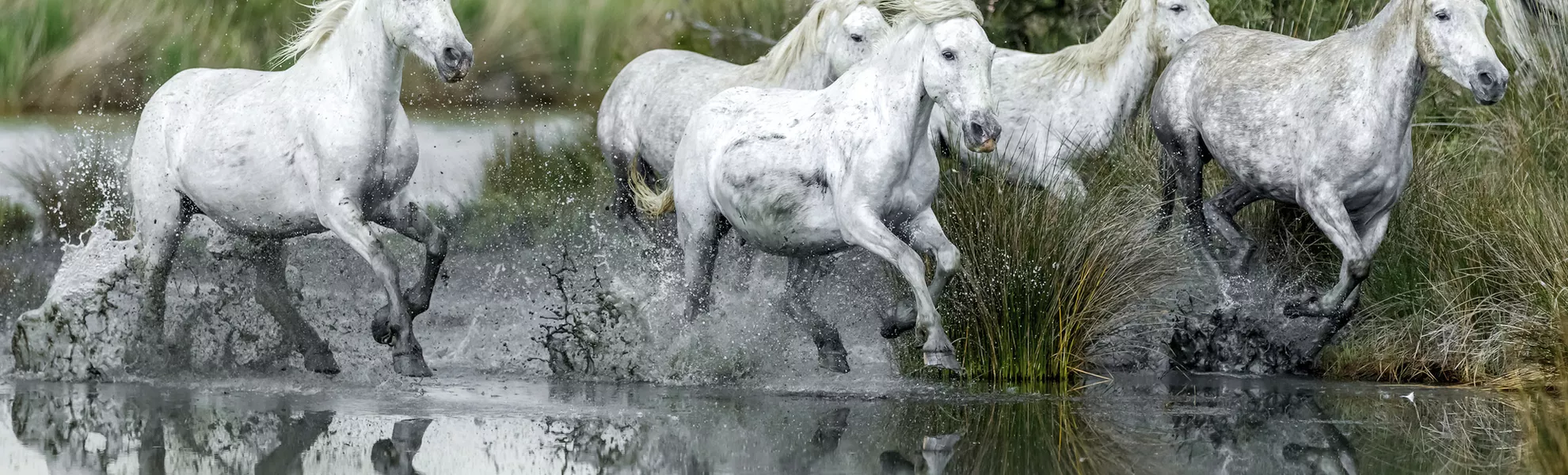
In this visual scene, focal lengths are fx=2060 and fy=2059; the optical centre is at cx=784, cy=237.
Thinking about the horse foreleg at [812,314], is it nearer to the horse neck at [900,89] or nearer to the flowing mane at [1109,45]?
the horse neck at [900,89]

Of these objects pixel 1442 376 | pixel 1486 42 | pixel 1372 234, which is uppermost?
pixel 1486 42

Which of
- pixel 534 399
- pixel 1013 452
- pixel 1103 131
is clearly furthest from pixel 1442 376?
pixel 534 399

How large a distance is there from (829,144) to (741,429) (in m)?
1.63

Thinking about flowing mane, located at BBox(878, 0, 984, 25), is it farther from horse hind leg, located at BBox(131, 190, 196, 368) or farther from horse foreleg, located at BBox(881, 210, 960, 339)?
horse hind leg, located at BBox(131, 190, 196, 368)

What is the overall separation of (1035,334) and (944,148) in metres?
1.85

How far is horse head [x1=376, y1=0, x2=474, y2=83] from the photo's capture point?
7.88m

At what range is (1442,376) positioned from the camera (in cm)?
858

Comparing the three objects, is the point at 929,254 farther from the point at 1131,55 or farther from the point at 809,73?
the point at 1131,55

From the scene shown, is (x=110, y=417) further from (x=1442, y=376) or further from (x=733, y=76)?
(x=1442, y=376)

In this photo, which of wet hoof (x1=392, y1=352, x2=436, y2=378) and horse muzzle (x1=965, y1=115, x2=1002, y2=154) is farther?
wet hoof (x1=392, y1=352, x2=436, y2=378)

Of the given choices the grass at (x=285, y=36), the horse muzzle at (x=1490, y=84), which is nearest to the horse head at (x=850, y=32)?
the horse muzzle at (x=1490, y=84)

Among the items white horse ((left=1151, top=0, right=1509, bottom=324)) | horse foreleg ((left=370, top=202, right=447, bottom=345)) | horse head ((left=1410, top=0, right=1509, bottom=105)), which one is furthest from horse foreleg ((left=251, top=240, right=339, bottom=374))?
horse head ((left=1410, top=0, right=1509, bottom=105))

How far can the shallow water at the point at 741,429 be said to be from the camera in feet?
19.1

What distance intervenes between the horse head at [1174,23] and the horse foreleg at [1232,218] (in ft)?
3.43
